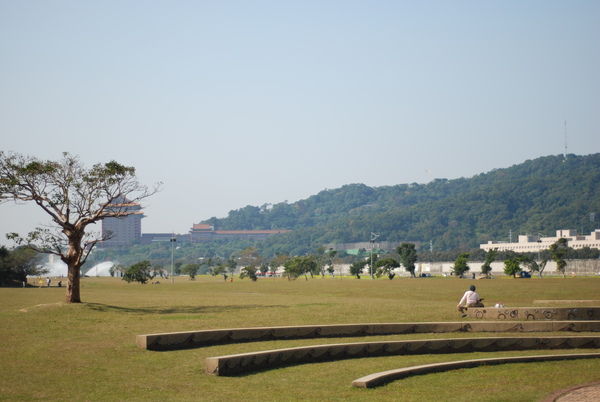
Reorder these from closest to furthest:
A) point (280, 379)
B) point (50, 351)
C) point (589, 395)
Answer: point (589, 395) → point (280, 379) → point (50, 351)

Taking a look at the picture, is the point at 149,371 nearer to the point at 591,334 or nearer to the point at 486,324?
the point at 486,324

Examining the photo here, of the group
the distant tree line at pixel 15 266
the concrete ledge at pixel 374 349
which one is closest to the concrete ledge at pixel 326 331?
the concrete ledge at pixel 374 349

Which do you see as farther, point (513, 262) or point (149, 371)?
point (513, 262)

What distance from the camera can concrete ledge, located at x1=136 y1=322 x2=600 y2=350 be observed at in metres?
21.2

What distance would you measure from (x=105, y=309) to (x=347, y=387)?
20949 millimetres

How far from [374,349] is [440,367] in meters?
2.95

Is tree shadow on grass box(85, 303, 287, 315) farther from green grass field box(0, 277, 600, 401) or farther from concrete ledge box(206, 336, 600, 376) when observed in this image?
concrete ledge box(206, 336, 600, 376)

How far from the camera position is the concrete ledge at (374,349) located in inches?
686

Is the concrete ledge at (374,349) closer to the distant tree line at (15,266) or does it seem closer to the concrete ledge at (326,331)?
the concrete ledge at (326,331)

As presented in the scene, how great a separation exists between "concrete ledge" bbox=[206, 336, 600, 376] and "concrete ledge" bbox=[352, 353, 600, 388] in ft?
6.88

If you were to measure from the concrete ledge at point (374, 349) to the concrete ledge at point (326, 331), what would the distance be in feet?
7.74

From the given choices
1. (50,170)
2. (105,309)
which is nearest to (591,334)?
(105,309)

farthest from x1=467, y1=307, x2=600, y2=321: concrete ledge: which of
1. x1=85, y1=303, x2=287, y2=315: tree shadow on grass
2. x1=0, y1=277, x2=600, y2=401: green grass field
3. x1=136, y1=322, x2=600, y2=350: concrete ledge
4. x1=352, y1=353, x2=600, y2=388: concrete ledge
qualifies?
x1=85, y1=303, x2=287, y2=315: tree shadow on grass

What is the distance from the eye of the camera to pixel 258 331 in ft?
74.5
